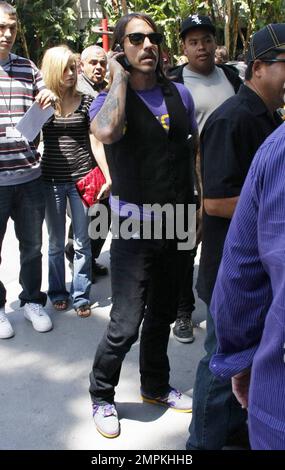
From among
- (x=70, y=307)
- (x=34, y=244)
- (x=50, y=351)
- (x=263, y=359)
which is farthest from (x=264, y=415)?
(x=70, y=307)

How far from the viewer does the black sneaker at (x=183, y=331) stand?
3.66 meters

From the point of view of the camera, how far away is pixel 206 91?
146 inches

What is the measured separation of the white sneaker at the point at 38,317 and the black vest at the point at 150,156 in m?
1.56

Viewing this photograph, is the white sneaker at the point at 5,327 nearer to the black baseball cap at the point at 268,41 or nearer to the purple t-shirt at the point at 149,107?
the purple t-shirt at the point at 149,107

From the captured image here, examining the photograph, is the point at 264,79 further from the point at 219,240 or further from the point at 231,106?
the point at 219,240

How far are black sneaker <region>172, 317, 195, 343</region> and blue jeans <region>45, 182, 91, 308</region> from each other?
30.0 inches

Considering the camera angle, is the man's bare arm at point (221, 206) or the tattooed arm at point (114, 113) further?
the tattooed arm at point (114, 113)

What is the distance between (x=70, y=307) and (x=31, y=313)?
0.38 metres

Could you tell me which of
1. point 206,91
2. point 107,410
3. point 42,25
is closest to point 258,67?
point 206,91

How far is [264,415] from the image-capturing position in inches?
49.6

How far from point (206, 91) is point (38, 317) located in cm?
195

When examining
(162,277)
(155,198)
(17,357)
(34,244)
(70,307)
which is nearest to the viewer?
(155,198)

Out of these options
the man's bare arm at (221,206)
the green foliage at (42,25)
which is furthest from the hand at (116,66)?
the green foliage at (42,25)

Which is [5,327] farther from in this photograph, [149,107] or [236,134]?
[236,134]
